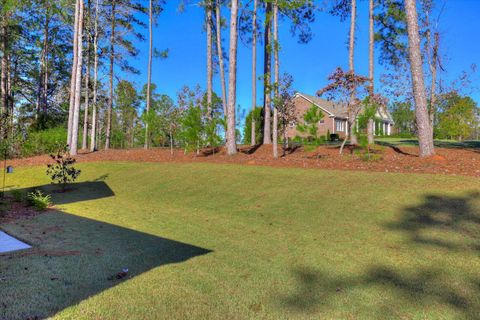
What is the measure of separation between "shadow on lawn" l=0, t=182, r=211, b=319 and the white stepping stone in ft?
0.44

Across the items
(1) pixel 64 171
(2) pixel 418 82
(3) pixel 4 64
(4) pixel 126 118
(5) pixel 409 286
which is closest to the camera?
(5) pixel 409 286

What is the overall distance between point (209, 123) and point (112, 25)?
11.4m

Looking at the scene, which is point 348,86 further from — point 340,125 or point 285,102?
point 340,125

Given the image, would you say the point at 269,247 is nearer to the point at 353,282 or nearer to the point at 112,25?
the point at 353,282

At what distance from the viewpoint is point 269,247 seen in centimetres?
470

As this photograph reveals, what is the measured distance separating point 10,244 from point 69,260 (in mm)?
1426

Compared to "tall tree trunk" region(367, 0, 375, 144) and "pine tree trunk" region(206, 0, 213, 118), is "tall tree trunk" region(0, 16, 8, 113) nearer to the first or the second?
"pine tree trunk" region(206, 0, 213, 118)

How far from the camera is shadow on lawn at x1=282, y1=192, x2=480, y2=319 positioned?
290 centimetres

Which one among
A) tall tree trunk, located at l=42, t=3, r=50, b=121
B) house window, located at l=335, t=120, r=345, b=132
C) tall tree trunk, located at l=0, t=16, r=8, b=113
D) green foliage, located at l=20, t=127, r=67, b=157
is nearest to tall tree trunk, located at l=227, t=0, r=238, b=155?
green foliage, located at l=20, t=127, r=67, b=157

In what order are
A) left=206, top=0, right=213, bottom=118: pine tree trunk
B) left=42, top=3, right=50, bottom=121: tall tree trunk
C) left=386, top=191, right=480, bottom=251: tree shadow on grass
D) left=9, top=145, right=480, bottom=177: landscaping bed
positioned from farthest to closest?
left=42, top=3, right=50, bottom=121: tall tree trunk < left=206, top=0, right=213, bottom=118: pine tree trunk < left=9, top=145, right=480, bottom=177: landscaping bed < left=386, top=191, right=480, bottom=251: tree shadow on grass

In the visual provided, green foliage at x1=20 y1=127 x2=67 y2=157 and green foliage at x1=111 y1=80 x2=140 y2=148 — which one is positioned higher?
green foliage at x1=111 y1=80 x2=140 y2=148

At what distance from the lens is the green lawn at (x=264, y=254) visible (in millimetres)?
2879

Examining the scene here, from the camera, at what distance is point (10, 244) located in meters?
4.61

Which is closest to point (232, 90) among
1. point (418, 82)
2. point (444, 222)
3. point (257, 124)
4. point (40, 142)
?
point (418, 82)
